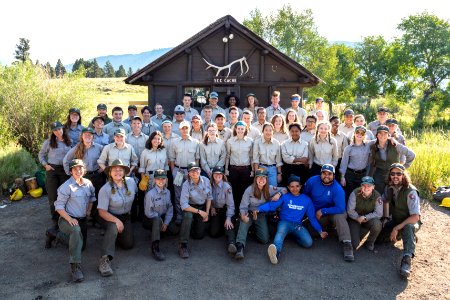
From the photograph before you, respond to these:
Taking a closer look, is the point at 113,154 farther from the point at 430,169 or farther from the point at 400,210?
the point at 430,169

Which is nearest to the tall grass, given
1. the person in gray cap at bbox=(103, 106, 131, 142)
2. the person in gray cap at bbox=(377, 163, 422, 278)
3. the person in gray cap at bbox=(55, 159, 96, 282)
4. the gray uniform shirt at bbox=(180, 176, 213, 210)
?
the person in gray cap at bbox=(377, 163, 422, 278)

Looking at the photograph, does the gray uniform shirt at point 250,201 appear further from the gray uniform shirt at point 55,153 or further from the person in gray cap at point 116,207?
the gray uniform shirt at point 55,153

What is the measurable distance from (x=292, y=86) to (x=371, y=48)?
2974cm

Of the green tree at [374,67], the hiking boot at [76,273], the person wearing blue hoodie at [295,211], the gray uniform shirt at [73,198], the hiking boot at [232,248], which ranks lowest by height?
the hiking boot at [76,273]

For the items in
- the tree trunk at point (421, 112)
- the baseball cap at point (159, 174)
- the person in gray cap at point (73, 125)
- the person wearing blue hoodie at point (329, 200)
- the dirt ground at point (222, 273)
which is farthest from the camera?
the tree trunk at point (421, 112)

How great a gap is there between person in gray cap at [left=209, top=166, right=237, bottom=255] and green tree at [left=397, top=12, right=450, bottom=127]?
2903 cm

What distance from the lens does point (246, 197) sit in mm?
6578

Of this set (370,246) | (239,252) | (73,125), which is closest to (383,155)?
(370,246)

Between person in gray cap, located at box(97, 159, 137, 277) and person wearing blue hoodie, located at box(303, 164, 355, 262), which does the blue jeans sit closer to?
person wearing blue hoodie, located at box(303, 164, 355, 262)

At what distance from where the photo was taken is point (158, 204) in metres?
6.42

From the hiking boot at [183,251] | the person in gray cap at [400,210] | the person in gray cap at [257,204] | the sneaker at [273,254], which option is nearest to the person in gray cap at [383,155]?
the person in gray cap at [400,210]

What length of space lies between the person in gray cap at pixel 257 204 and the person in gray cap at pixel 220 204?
238mm

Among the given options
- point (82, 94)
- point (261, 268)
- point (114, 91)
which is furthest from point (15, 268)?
point (114, 91)

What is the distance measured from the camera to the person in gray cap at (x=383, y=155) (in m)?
6.79
